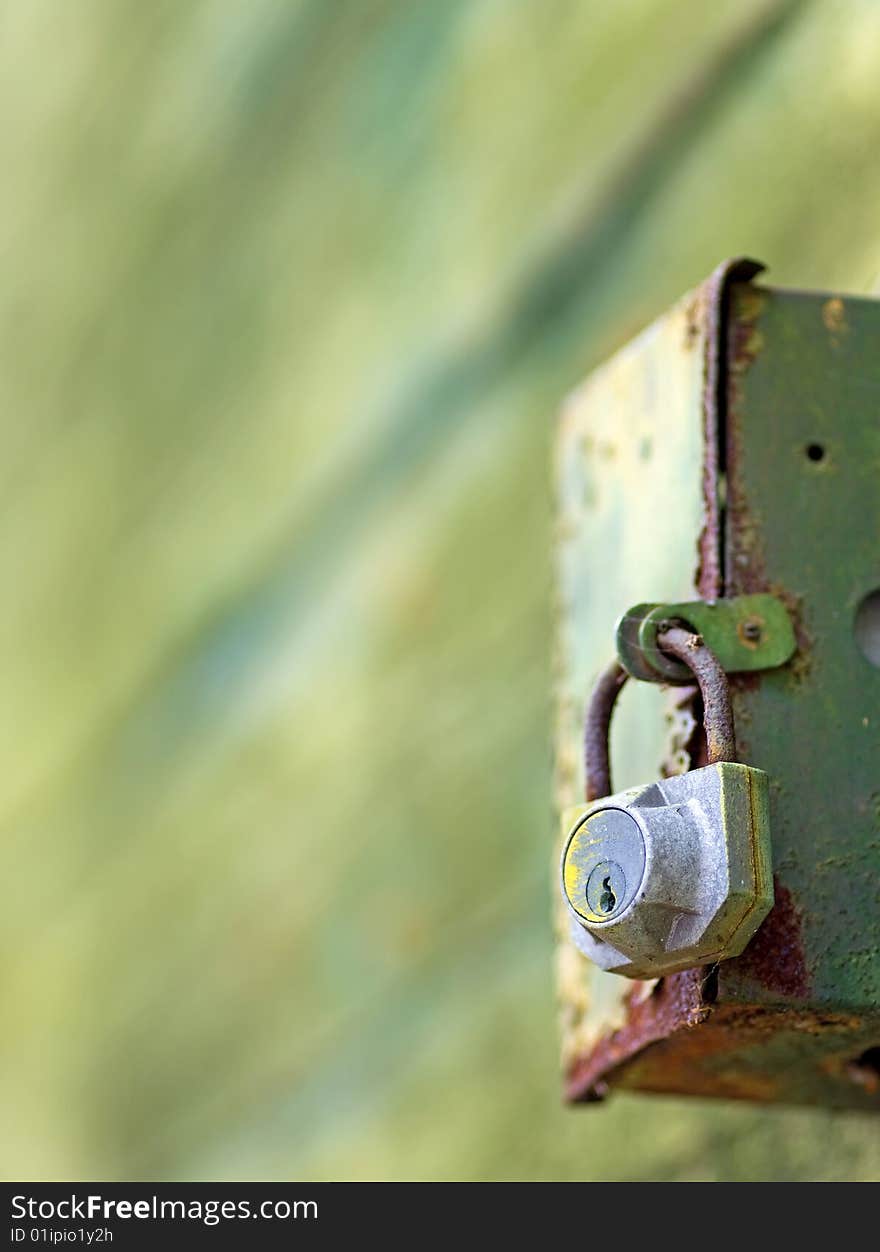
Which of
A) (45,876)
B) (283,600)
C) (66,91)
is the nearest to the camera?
(283,600)

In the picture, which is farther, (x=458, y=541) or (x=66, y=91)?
(x=66, y=91)

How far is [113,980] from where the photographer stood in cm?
130

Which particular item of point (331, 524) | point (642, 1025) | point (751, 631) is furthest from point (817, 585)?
point (331, 524)

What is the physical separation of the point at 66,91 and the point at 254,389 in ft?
1.33

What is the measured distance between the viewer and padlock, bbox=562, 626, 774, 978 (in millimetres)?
472

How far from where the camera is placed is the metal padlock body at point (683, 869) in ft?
1.55

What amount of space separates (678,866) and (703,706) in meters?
0.07

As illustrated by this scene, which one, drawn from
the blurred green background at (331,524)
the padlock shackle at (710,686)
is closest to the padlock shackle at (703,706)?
the padlock shackle at (710,686)

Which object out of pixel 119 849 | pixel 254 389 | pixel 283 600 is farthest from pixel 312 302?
pixel 119 849

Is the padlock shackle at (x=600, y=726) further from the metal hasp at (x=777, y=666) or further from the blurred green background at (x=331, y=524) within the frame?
the blurred green background at (x=331, y=524)

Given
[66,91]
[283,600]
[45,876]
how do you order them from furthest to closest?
[66,91], [45,876], [283,600]

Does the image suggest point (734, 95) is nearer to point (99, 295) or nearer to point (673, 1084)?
point (673, 1084)

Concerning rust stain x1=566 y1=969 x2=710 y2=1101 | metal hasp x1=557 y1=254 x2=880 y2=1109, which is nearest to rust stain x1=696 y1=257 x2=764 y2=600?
metal hasp x1=557 y1=254 x2=880 y2=1109

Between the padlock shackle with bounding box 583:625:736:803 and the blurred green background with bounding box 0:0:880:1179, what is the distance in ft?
0.84
